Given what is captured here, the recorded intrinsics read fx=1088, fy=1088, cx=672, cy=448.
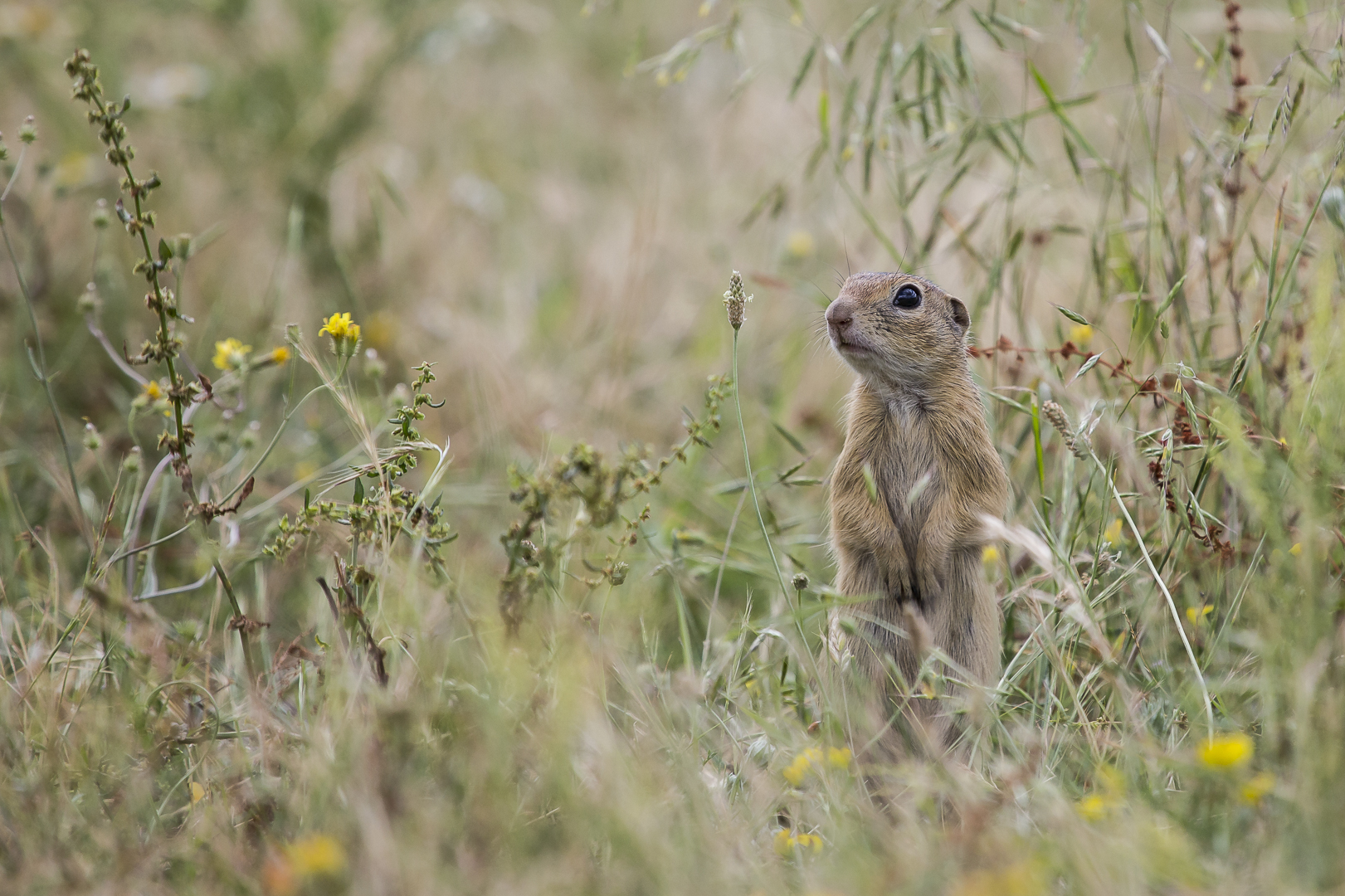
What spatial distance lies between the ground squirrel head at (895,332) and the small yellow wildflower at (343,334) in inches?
53.2

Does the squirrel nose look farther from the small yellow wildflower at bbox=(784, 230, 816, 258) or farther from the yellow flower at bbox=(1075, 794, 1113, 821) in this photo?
the small yellow wildflower at bbox=(784, 230, 816, 258)

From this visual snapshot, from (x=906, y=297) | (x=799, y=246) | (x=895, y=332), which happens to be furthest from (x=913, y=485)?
(x=799, y=246)

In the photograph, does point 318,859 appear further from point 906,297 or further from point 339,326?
point 906,297

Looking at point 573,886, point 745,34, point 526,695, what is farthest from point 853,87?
point 745,34

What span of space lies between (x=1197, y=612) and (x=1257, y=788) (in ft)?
3.48

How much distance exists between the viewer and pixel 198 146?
525 centimetres

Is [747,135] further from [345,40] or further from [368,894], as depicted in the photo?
[368,894]

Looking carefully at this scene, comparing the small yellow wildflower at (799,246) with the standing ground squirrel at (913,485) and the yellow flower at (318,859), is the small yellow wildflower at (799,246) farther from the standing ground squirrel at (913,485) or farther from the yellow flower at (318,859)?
the yellow flower at (318,859)

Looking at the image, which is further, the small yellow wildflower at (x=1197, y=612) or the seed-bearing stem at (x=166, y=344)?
the small yellow wildflower at (x=1197, y=612)

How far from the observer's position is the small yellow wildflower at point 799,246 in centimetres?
547

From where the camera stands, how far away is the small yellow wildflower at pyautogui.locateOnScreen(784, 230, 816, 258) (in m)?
5.47

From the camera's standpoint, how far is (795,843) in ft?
7.25

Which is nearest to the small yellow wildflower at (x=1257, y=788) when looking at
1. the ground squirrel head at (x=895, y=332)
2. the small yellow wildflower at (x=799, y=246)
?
the ground squirrel head at (x=895, y=332)

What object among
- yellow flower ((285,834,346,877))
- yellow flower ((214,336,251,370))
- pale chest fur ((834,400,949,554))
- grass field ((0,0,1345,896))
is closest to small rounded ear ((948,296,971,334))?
grass field ((0,0,1345,896))
